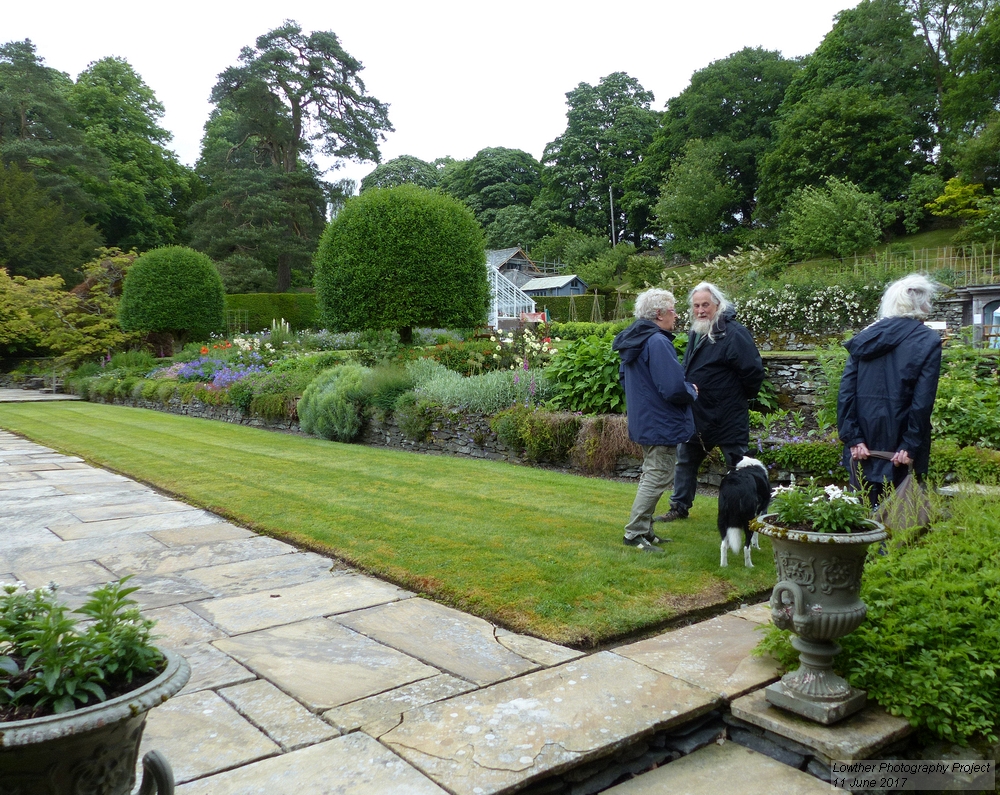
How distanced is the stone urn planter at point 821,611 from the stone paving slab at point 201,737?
1734mm

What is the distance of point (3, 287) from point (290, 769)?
2442cm

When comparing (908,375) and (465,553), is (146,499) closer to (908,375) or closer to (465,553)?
(465,553)

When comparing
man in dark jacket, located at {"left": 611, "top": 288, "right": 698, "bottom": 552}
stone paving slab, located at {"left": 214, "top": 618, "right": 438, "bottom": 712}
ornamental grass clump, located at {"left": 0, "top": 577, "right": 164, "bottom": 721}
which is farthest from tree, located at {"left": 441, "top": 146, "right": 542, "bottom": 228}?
ornamental grass clump, located at {"left": 0, "top": 577, "right": 164, "bottom": 721}

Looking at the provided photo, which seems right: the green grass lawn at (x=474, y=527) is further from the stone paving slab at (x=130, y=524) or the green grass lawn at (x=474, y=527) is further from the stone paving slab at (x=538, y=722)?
the stone paving slab at (x=538, y=722)

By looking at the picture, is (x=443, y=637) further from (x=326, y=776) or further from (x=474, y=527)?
(x=474, y=527)

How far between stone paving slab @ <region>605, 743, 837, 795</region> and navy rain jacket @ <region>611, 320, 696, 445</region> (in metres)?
2.09

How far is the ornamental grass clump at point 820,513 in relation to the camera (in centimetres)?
257

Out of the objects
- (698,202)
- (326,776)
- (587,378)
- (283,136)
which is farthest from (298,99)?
(326,776)

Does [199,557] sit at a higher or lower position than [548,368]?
lower

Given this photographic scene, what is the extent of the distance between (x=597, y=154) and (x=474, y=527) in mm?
46356

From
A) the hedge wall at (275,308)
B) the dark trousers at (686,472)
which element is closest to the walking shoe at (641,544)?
the dark trousers at (686,472)

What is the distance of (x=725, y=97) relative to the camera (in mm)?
42062

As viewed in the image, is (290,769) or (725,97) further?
(725,97)

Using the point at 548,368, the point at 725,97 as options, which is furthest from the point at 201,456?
the point at 725,97
